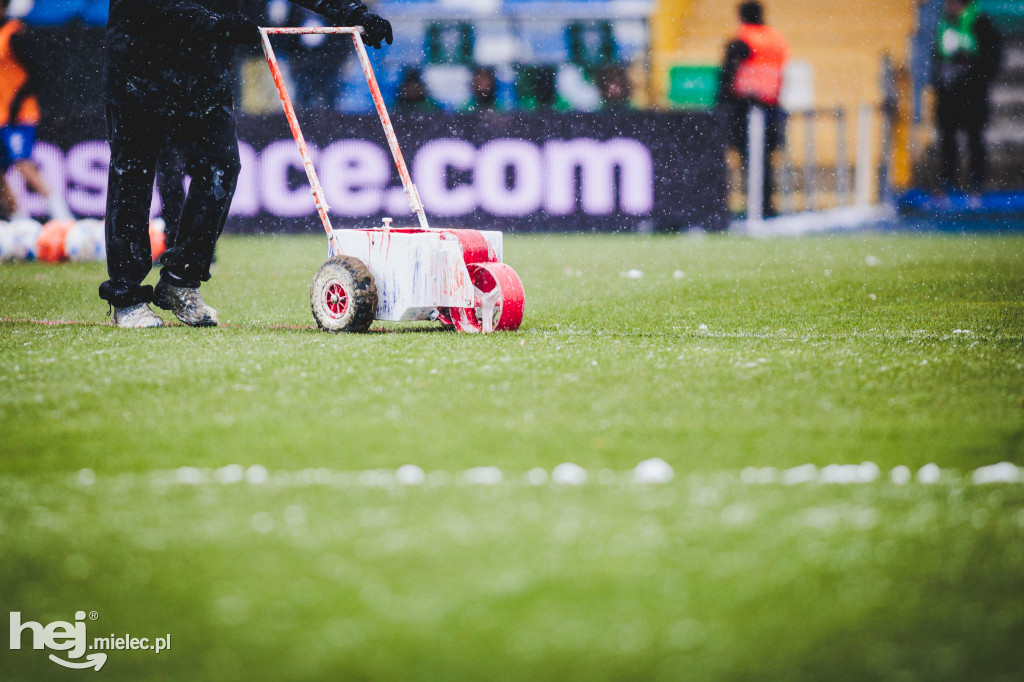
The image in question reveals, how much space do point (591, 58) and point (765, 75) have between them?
4.15 meters

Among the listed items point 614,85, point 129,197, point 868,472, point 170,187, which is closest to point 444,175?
point 614,85

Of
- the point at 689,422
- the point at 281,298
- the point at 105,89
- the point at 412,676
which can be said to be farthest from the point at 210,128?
the point at 412,676

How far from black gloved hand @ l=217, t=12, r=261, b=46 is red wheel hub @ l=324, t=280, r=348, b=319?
101 cm

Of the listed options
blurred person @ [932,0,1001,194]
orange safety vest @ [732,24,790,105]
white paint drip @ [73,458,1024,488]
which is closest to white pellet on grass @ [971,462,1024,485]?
white paint drip @ [73,458,1024,488]

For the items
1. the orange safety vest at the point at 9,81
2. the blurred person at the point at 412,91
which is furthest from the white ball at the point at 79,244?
the blurred person at the point at 412,91

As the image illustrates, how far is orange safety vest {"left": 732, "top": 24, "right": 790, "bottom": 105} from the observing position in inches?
514

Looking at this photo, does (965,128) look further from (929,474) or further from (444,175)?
(929,474)

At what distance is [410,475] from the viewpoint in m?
2.57

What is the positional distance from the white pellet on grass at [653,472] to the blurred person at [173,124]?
9.65 ft

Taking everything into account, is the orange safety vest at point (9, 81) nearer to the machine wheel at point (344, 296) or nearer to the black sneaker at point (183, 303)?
the black sneaker at point (183, 303)

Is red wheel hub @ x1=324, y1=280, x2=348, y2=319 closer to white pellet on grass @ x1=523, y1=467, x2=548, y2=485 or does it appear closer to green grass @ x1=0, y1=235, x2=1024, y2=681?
green grass @ x1=0, y1=235, x2=1024, y2=681

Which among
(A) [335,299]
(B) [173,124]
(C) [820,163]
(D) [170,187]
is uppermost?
(B) [173,124]

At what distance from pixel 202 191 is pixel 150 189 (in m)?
0.24

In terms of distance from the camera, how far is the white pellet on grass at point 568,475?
2.54 meters
